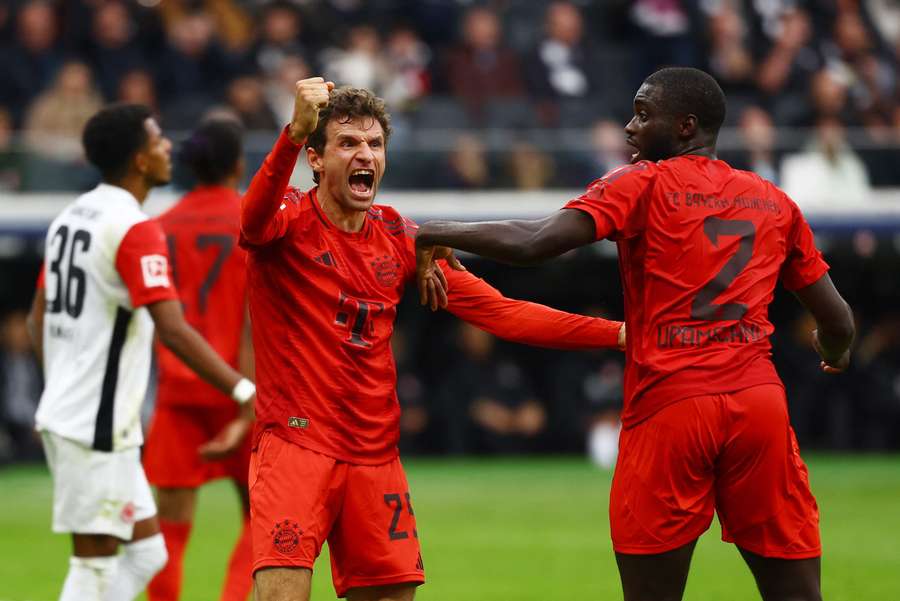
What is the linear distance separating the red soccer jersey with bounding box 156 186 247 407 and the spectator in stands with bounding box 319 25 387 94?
9.10 meters

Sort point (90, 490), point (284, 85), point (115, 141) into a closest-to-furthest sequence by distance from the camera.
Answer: point (90, 490) → point (115, 141) → point (284, 85)

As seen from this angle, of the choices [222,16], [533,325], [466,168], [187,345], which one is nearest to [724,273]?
[533,325]

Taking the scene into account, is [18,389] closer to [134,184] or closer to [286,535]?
[134,184]

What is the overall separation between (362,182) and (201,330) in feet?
7.87

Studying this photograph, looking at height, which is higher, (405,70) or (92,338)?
(405,70)

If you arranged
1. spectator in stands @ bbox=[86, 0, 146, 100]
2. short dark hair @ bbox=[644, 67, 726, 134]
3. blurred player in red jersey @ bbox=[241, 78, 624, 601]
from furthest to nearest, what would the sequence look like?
1. spectator in stands @ bbox=[86, 0, 146, 100]
2. short dark hair @ bbox=[644, 67, 726, 134]
3. blurred player in red jersey @ bbox=[241, 78, 624, 601]

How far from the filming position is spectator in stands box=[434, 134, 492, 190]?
16.2 meters

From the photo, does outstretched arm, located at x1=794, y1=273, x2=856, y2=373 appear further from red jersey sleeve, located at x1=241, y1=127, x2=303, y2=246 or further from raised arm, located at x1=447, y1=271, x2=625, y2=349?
red jersey sleeve, located at x1=241, y1=127, x2=303, y2=246

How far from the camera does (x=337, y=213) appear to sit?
5.45 m

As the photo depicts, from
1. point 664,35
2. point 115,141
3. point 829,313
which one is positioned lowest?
point 829,313

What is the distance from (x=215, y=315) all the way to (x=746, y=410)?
336 cm

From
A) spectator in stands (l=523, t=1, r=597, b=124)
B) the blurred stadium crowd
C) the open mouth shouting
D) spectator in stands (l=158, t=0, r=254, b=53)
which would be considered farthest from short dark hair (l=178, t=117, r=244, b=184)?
spectator in stands (l=158, t=0, r=254, b=53)

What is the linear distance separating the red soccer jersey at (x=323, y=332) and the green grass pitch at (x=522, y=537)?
3.96 meters

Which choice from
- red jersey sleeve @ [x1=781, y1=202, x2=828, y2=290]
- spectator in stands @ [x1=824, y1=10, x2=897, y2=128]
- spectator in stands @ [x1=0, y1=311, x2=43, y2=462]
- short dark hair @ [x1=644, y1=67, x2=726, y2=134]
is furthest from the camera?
spectator in stands @ [x1=824, y1=10, x2=897, y2=128]
